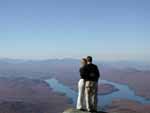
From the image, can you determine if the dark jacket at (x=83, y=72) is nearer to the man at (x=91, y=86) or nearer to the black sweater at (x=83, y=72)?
the black sweater at (x=83, y=72)

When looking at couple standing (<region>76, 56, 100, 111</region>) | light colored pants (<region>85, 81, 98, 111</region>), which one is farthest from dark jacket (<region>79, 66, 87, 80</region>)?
light colored pants (<region>85, 81, 98, 111</region>)

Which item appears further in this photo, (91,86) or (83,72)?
(91,86)

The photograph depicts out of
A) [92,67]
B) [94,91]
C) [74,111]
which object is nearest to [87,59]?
[92,67]

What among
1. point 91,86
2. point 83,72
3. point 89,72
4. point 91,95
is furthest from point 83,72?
point 91,95

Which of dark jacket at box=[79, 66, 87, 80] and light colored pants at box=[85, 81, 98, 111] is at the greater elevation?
dark jacket at box=[79, 66, 87, 80]

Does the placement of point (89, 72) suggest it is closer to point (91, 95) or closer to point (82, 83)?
point (82, 83)

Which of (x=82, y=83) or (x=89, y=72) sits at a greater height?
(x=89, y=72)

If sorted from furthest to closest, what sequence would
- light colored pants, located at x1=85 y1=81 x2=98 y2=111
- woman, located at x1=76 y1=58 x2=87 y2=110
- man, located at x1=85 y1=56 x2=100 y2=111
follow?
1. light colored pants, located at x1=85 y1=81 x2=98 y2=111
2. man, located at x1=85 y1=56 x2=100 y2=111
3. woman, located at x1=76 y1=58 x2=87 y2=110

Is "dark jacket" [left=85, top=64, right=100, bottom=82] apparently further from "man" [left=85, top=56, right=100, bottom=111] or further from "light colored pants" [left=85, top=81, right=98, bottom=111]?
"light colored pants" [left=85, top=81, right=98, bottom=111]
